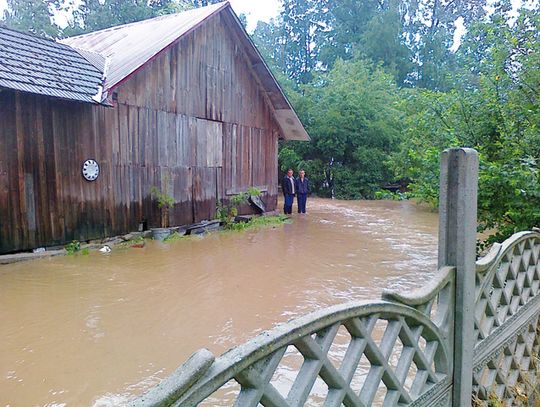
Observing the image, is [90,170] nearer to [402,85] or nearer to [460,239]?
[460,239]

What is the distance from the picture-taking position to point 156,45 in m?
10.4

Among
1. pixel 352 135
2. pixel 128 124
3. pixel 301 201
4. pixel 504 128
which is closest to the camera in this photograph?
pixel 504 128

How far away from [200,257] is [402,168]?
1122 centimetres

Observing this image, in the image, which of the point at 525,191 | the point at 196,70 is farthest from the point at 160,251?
the point at 525,191

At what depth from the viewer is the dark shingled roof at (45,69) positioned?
7.68m

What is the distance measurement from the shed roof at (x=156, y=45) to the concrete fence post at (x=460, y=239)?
26.0 feet

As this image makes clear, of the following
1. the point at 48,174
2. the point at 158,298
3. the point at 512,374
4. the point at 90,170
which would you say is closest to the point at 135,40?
the point at 90,170

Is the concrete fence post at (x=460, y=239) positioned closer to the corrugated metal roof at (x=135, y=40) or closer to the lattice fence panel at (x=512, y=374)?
the lattice fence panel at (x=512, y=374)

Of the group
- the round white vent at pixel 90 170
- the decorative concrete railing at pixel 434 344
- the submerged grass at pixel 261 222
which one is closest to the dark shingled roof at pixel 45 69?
the round white vent at pixel 90 170

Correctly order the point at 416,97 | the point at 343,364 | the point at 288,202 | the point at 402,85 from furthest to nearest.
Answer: the point at 402,85, the point at 288,202, the point at 416,97, the point at 343,364

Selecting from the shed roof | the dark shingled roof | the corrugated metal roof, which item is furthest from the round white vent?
the corrugated metal roof

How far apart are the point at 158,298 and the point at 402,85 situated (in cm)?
3852

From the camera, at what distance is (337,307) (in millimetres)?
1833

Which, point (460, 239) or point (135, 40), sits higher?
point (135, 40)
